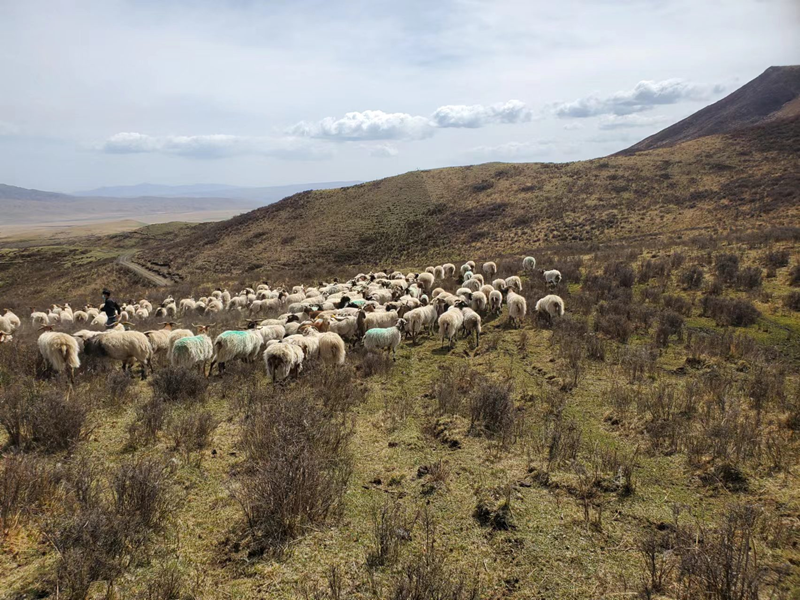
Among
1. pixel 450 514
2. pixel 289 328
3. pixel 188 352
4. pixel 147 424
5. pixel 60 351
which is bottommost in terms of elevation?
pixel 450 514

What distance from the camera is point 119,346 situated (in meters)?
9.50

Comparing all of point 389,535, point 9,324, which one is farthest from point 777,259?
point 9,324

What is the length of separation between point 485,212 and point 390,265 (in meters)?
19.5

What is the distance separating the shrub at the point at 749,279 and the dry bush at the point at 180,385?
1740 centimetres

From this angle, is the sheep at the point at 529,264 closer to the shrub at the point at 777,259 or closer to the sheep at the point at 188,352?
the shrub at the point at 777,259

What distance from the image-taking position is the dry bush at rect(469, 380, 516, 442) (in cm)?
674

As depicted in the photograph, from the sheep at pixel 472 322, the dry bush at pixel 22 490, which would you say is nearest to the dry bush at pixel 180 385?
the dry bush at pixel 22 490

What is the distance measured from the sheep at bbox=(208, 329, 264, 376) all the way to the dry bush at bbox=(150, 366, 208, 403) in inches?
56.0

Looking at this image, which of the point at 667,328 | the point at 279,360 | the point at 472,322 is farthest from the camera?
the point at 472,322

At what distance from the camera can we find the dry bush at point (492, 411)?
674 centimetres

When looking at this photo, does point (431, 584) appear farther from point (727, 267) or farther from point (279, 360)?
point (727, 267)

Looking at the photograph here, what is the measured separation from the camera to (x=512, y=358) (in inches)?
424

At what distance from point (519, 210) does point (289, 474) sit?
52826 millimetres

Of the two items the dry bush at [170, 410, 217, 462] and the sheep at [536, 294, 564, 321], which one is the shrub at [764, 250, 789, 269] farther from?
the dry bush at [170, 410, 217, 462]
